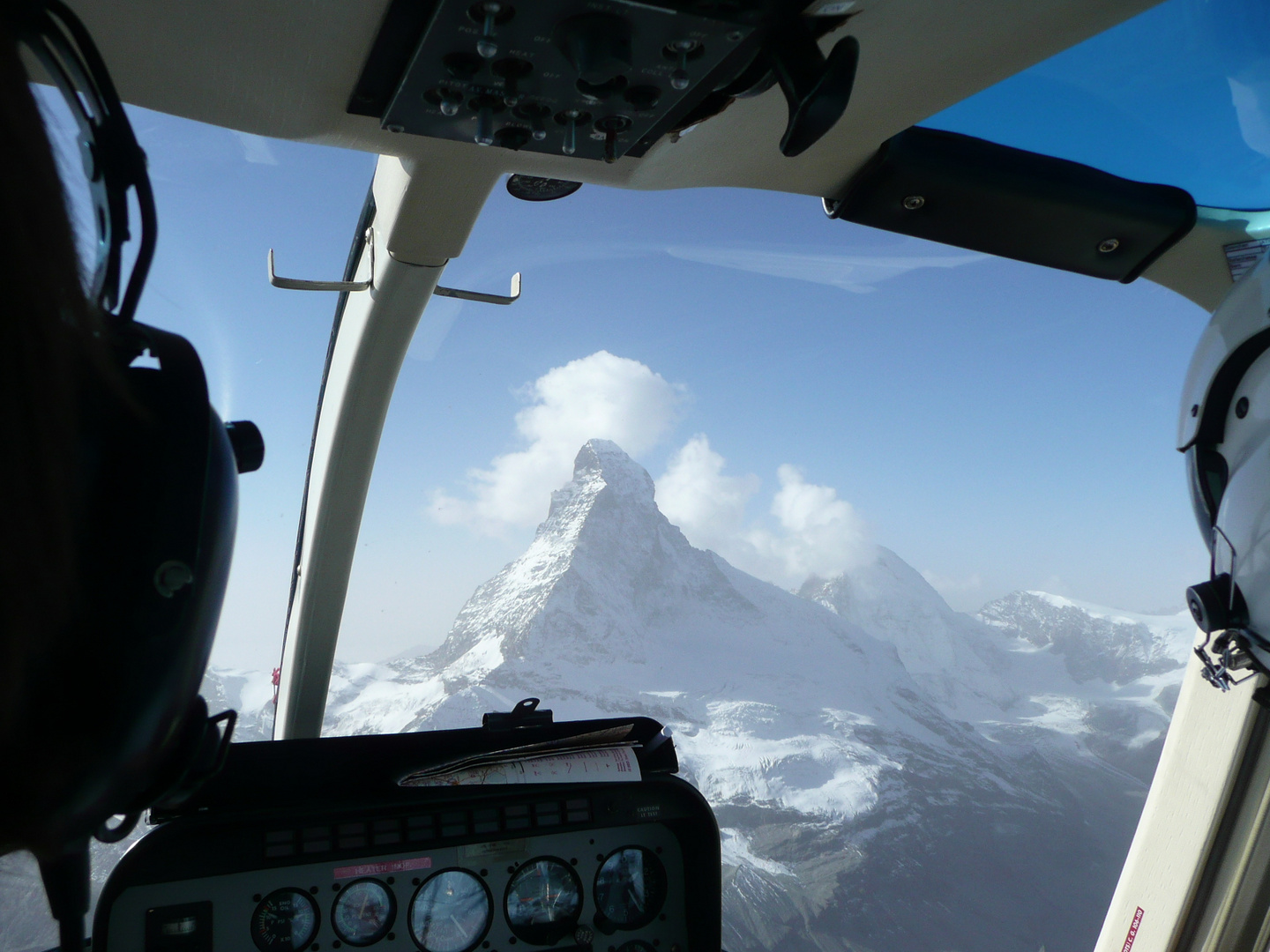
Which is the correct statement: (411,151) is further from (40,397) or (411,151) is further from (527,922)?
(527,922)

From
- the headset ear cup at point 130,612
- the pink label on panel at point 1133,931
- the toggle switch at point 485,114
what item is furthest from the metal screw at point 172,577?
the pink label on panel at point 1133,931

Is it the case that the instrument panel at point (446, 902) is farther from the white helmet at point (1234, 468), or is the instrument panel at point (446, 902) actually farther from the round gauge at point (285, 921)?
the white helmet at point (1234, 468)

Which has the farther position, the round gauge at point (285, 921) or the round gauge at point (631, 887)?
the round gauge at point (631, 887)

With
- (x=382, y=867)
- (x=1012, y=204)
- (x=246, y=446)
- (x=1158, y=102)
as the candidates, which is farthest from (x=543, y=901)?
(x=1158, y=102)

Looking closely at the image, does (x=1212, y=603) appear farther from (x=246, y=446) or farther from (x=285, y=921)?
(x=285, y=921)

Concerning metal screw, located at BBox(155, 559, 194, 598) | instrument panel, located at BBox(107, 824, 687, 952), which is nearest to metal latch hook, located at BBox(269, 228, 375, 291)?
instrument panel, located at BBox(107, 824, 687, 952)

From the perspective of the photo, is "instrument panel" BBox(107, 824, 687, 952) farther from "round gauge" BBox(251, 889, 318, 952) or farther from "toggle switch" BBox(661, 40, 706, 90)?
"toggle switch" BBox(661, 40, 706, 90)

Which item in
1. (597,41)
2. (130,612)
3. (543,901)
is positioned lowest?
(543,901)
